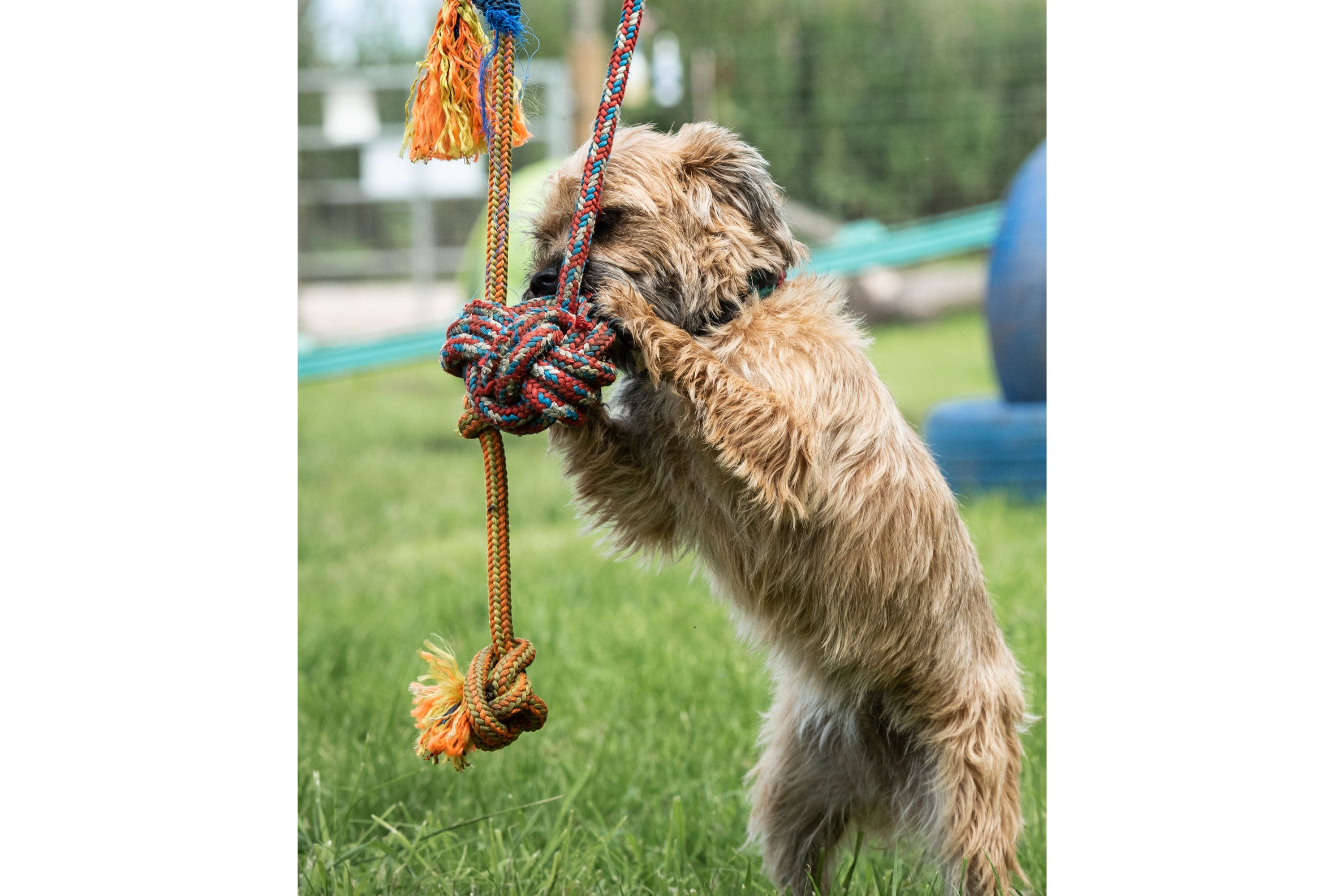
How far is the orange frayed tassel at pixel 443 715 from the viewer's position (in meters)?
2.21

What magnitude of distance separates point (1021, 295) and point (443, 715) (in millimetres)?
4705

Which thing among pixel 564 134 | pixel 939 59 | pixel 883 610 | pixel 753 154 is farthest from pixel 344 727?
pixel 939 59

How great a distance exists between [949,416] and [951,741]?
397cm

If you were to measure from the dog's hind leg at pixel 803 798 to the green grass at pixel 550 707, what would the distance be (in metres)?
0.09

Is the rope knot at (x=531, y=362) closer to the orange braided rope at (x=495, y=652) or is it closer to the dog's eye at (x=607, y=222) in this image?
the orange braided rope at (x=495, y=652)

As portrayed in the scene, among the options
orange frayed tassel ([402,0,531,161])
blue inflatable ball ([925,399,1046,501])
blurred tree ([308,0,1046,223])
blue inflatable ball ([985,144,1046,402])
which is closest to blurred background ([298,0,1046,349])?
blurred tree ([308,0,1046,223])

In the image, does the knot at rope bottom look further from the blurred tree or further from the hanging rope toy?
the blurred tree

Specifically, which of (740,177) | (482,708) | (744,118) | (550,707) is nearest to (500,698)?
(482,708)

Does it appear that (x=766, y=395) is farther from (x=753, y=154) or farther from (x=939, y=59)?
(x=939, y=59)

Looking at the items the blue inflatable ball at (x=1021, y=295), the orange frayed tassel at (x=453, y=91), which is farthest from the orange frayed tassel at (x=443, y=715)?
the blue inflatable ball at (x=1021, y=295)

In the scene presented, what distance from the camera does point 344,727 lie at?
12.3 ft

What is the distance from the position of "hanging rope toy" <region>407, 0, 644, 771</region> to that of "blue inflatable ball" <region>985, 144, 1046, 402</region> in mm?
4272

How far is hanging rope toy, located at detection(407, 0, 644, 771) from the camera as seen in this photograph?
2.14 metres

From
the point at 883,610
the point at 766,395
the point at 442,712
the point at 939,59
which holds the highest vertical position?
the point at 939,59
